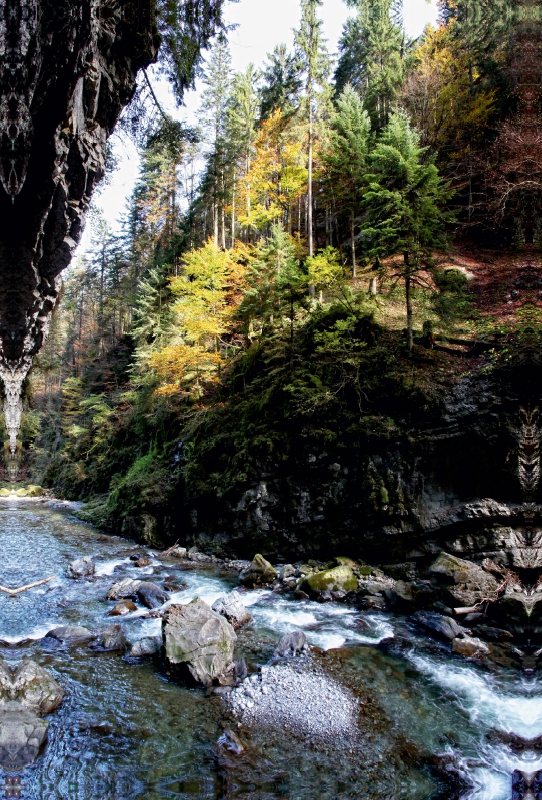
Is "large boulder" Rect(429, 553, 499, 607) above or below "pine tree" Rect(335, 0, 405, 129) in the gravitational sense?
A: below

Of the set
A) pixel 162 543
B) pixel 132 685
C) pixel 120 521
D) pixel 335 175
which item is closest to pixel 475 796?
pixel 132 685

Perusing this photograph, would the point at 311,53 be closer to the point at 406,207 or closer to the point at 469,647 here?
the point at 406,207

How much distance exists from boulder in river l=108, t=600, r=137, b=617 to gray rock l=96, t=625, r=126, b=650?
3.63ft

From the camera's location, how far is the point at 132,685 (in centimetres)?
744

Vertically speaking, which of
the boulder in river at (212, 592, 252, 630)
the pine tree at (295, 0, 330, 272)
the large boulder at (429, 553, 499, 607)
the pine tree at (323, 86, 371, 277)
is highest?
the pine tree at (295, 0, 330, 272)

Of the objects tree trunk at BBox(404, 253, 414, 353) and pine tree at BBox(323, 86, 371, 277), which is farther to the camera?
pine tree at BBox(323, 86, 371, 277)

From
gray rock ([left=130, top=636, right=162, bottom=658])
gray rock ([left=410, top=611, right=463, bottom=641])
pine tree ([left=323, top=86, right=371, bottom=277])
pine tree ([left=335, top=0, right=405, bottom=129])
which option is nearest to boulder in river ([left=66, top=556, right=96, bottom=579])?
gray rock ([left=130, top=636, right=162, bottom=658])

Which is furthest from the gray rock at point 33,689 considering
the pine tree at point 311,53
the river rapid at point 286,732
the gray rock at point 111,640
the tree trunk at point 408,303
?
the pine tree at point 311,53

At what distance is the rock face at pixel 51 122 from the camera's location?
4.53 m

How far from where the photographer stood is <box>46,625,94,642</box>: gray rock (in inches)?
353

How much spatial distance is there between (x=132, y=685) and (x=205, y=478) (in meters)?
8.79

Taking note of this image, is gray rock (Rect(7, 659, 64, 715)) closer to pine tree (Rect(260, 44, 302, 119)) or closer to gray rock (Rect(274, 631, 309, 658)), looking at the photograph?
gray rock (Rect(274, 631, 309, 658))

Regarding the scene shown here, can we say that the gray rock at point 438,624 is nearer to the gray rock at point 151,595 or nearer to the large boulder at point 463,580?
the large boulder at point 463,580

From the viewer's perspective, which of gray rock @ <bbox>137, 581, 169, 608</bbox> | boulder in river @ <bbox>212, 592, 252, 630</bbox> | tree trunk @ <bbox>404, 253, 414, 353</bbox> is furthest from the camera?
tree trunk @ <bbox>404, 253, 414, 353</bbox>
